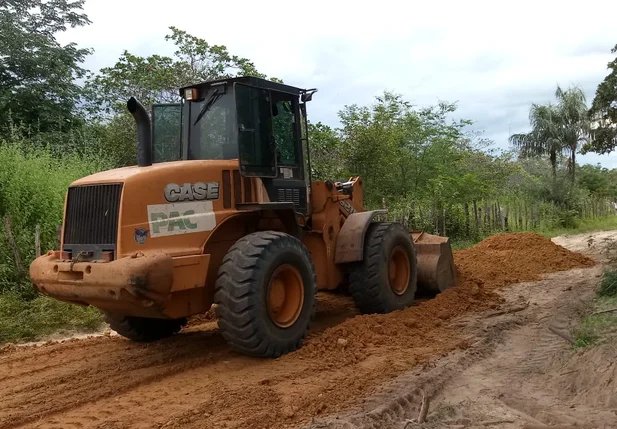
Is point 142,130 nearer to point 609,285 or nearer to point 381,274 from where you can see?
point 381,274

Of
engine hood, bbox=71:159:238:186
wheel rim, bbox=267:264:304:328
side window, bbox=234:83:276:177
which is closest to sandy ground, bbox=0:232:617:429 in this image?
wheel rim, bbox=267:264:304:328

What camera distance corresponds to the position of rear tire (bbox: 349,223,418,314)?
716 cm

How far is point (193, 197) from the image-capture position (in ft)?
17.9

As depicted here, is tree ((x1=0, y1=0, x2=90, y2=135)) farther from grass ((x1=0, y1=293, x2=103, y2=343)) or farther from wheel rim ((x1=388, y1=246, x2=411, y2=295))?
wheel rim ((x1=388, y1=246, x2=411, y2=295))

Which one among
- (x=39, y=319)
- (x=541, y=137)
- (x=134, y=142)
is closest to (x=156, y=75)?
(x=134, y=142)

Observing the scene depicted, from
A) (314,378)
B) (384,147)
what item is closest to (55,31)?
(384,147)

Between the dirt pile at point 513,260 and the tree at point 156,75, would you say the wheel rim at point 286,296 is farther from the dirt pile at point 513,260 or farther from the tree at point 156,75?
the tree at point 156,75

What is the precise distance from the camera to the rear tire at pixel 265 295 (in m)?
5.21

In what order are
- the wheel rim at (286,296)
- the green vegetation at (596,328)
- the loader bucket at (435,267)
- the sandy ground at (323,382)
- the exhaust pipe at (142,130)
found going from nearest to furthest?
1. the sandy ground at (323,382)
2. the exhaust pipe at (142,130)
3. the green vegetation at (596,328)
4. the wheel rim at (286,296)
5. the loader bucket at (435,267)

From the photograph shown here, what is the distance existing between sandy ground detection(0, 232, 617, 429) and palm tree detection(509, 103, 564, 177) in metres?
24.8

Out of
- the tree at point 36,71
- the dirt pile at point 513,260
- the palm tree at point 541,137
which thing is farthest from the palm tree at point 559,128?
the tree at point 36,71

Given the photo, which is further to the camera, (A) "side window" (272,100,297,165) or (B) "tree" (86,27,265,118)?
(B) "tree" (86,27,265,118)

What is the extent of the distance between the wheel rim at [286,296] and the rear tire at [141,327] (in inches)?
63.4

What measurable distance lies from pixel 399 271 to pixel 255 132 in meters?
3.01
